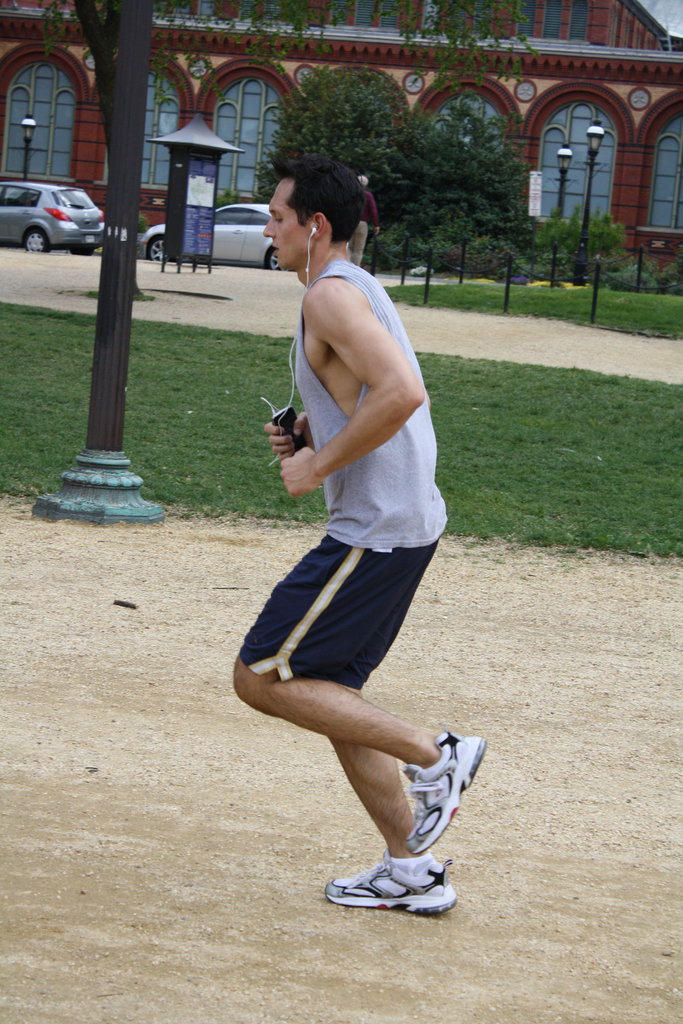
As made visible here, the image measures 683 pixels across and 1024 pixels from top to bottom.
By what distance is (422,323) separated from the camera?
1802 cm

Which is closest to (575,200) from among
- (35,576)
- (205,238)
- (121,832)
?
(205,238)

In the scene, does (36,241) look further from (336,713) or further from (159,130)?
(336,713)

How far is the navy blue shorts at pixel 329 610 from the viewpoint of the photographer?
3.09 m

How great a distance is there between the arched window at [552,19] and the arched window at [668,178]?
24.1 ft

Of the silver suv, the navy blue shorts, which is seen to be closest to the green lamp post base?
the navy blue shorts

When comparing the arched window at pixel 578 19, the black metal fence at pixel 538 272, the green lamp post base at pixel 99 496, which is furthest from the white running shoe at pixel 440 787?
the arched window at pixel 578 19

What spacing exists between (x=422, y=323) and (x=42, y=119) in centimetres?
3031

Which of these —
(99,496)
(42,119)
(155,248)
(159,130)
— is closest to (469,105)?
(159,130)

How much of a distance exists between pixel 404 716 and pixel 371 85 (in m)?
35.8

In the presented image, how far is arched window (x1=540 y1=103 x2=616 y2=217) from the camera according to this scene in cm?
4041

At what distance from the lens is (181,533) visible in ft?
25.6

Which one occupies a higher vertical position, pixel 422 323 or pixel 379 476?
pixel 422 323

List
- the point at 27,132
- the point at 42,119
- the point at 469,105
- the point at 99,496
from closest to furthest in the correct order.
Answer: the point at 99,496 < the point at 469,105 < the point at 27,132 < the point at 42,119

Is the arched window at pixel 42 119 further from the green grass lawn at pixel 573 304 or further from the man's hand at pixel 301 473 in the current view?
the man's hand at pixel 301 473
